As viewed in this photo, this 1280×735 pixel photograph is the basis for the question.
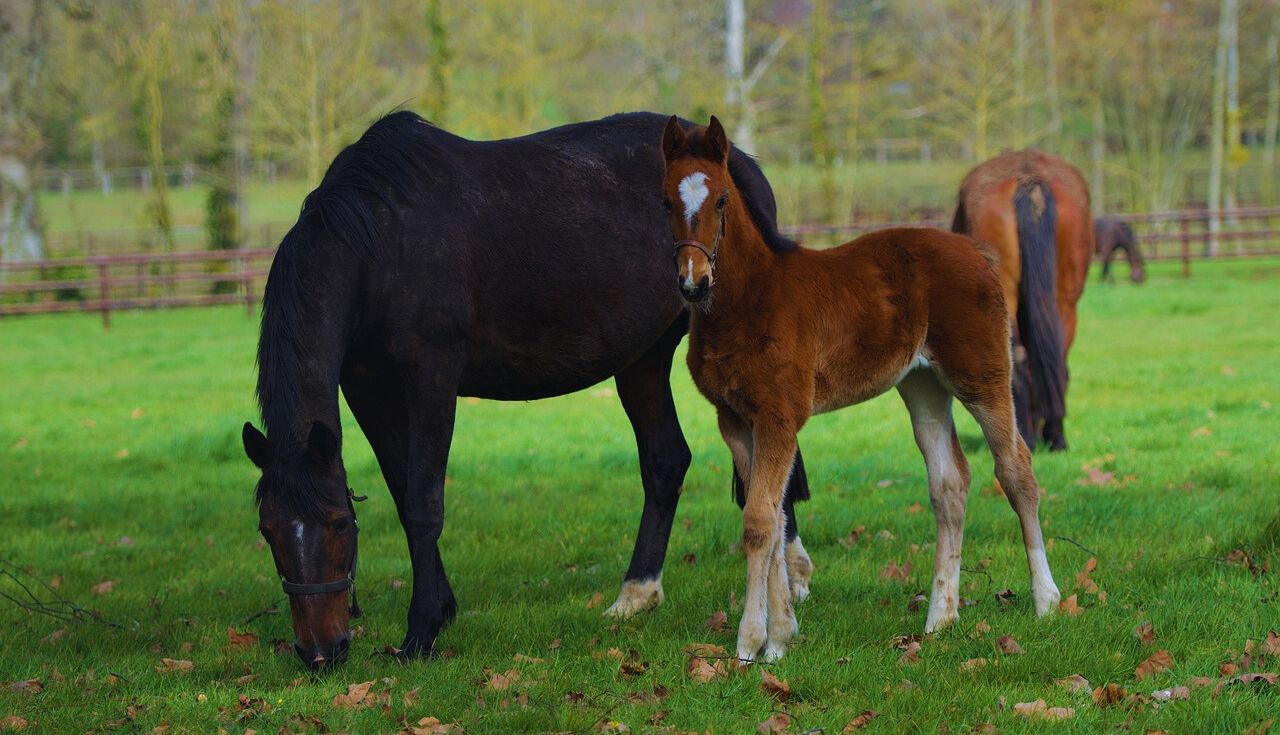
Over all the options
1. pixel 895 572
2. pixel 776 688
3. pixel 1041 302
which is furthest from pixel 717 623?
pixel 1041 302

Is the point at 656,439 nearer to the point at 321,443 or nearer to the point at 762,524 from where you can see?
the point at 762,524

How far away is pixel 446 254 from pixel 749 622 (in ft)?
6.37

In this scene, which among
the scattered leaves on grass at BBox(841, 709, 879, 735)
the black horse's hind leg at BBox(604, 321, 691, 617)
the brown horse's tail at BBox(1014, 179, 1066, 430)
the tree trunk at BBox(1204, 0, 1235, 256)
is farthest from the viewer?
the tree trunk at BBox(1204, 0, 1235, 256)

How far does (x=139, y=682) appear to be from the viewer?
439cm

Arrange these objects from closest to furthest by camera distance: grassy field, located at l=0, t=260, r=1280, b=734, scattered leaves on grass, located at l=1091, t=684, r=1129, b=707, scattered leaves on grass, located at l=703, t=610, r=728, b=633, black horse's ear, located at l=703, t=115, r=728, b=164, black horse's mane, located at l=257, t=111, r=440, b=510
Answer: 1. scattered leaves on grass, located at l=1091, t=684, r=1129, b=707
2. grassy field, located at l=0, t=260, r=1280, b=734
3. black horse's ear, located at l=703, t=115, r=728, b=164
4. black horse's mane, located at l=257, t=111, r=440, b=510
5. scattered leaves on grass, located at l=703, t=610, r=728, b=633

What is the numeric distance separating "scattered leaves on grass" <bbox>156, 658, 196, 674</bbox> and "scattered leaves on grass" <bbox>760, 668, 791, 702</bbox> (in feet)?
7.18

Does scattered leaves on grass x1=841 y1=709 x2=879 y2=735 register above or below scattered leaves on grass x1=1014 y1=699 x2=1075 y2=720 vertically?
below

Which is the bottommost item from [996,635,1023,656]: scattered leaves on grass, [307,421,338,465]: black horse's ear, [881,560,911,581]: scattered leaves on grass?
[881,560,911,581]: scattered leaves on grass

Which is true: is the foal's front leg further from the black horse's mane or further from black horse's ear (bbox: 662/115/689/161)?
the black horse's mane

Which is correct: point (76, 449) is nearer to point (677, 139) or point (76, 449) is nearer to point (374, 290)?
point (374, 290)

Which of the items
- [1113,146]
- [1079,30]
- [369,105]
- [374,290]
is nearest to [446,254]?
[374,290]

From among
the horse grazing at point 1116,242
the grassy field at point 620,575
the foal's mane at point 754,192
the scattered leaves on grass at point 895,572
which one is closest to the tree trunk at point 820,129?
the horse grazing at point 1116,242

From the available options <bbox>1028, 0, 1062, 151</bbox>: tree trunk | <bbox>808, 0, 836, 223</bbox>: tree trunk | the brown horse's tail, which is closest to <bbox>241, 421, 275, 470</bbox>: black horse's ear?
the brown horse's tail

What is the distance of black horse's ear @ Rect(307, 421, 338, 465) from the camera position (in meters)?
4.20
